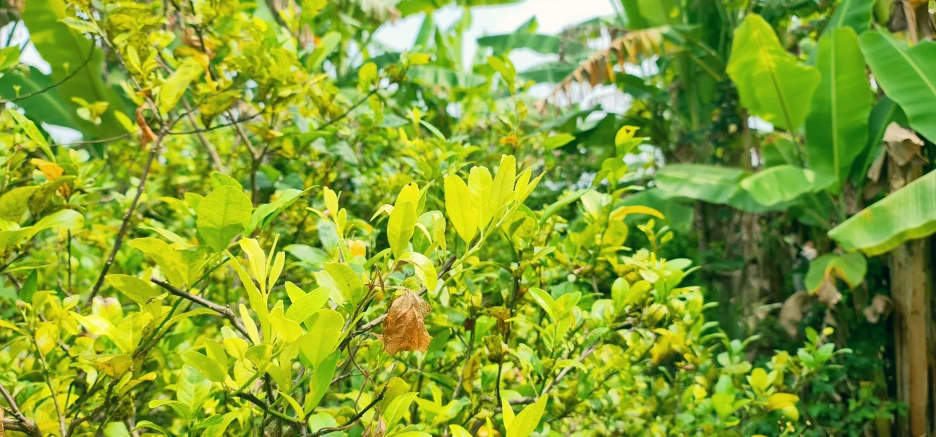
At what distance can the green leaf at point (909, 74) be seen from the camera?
9.36ft

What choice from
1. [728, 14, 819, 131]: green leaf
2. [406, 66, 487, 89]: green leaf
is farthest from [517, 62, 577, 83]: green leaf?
[728, 14, 819, 131]: green leaf

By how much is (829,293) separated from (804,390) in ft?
2.43

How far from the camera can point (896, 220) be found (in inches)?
106

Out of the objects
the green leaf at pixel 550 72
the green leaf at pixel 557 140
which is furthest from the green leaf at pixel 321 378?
the green leaf at pixel 550 72

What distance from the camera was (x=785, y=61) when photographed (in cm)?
327

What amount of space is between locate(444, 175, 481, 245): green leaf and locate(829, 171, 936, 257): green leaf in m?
2.64

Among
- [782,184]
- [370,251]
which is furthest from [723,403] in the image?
[782,184]

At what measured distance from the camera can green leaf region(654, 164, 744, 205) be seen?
3650mm

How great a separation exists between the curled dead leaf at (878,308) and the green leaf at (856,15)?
1414 mm

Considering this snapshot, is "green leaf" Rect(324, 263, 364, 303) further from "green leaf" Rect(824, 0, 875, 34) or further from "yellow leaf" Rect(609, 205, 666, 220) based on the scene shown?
"green leaf" Rect(824, 0, 875, 34)

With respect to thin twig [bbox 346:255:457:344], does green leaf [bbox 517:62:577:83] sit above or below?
below

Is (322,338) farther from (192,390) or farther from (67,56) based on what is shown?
(67,56)

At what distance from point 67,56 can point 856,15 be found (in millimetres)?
3993

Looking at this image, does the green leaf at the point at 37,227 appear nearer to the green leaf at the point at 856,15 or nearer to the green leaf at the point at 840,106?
the green leaf at the point at 840,106
